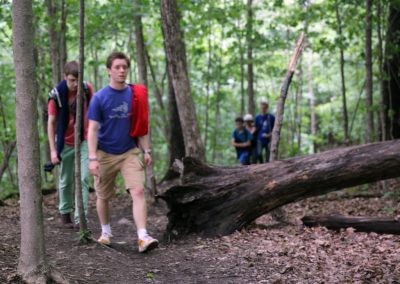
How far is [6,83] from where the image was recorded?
12883 mm

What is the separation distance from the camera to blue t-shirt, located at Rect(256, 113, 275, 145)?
12.9m

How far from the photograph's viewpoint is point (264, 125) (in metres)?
12.9

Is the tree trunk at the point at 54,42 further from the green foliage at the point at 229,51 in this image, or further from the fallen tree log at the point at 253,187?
the fallen tree log at the point at 253,187

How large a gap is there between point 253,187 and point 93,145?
6.71 ft

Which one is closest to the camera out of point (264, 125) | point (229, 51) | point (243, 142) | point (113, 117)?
point (113, 117)

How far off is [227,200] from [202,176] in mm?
444

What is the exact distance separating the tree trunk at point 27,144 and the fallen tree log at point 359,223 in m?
3.78

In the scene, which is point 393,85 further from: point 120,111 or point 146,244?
point 146,244

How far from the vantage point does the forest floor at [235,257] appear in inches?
172

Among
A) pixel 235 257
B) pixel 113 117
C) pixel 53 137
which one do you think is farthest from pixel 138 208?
pixel 53 137

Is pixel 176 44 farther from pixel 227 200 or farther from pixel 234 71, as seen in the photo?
pixel 234 71

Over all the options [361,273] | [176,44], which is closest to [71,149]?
[176,44]

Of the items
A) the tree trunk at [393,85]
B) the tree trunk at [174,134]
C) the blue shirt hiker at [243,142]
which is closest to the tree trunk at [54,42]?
the tree trunk at [174,134]

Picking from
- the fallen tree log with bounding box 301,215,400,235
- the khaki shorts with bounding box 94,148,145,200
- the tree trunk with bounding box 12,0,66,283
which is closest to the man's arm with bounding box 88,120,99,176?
the khaki shorts with bounding box 94,148,145,200
